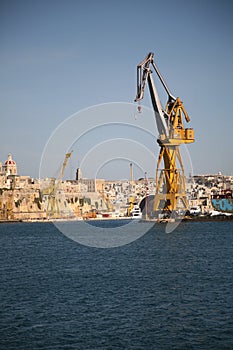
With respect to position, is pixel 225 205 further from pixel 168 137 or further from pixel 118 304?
pixel 118 304

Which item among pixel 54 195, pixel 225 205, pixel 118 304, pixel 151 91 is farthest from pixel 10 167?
pixel 118 304

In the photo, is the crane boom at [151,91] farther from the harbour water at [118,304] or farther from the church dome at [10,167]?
the church dome at [10,167]

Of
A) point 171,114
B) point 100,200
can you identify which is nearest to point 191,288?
point 171,114

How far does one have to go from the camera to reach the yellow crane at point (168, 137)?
2077 inches

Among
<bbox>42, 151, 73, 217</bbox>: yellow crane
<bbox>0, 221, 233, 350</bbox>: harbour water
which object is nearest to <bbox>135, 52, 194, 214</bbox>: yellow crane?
<bbox>0, 221, 233, 350</bbox>: harbour water

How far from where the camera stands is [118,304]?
53.0 feet

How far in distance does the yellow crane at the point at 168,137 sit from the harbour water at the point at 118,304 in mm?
25187

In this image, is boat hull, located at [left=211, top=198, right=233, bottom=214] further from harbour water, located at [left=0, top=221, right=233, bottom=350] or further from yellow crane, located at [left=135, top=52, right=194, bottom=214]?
harbour water, located at [left=0, top=221, right=233, bottom=350]

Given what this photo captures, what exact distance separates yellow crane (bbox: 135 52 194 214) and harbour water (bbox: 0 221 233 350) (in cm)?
2519

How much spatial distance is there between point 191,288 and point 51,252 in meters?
16.7

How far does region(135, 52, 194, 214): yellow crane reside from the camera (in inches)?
2077

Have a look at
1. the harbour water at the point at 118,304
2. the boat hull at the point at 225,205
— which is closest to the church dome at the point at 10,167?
the boat hull at the point at 225,205

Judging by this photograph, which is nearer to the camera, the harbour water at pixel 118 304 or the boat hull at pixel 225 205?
the harbour water at pixel 118 304

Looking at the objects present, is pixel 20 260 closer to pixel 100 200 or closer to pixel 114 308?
pixel 114 308
